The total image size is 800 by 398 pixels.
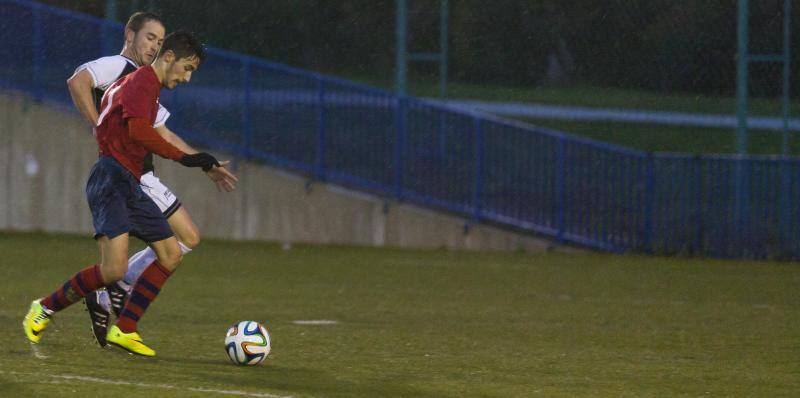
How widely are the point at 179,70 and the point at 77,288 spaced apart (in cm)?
129

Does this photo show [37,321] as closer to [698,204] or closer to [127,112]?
[127,112]

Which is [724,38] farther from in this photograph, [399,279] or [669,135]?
[399,279]

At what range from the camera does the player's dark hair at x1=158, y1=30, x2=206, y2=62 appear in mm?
8211

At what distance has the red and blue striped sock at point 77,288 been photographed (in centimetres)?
839

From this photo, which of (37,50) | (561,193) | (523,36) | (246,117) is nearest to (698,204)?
(561,193)

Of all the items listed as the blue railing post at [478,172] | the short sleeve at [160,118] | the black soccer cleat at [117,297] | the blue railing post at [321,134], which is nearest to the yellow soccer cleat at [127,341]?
the black soccer cleat at [117,297]

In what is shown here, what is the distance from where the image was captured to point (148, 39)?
905 cm

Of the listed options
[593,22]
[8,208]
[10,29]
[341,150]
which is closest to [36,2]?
[10,29]

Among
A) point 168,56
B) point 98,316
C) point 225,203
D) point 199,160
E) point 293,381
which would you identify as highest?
point 168,56

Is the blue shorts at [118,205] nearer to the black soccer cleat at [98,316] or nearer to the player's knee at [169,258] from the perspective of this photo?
the player's knee at [169,258]

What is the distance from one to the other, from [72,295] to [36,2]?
1282cm

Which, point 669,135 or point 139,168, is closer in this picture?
point 139,168

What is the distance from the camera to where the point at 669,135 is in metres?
19.4

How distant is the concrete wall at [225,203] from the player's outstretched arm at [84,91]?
9859 mm
